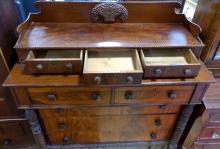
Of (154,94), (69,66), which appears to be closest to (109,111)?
(154,94)

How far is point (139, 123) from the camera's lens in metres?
1.23

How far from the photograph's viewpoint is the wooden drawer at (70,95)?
0.90 metres

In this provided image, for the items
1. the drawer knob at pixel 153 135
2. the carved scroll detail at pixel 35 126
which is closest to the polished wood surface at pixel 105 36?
the carved scroll detail at pixel 35 126

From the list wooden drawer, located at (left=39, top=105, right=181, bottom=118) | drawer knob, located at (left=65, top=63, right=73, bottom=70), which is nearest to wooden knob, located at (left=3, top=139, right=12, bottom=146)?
wooden drawer, located at (left=39, top=105, right=181, bottom=118)

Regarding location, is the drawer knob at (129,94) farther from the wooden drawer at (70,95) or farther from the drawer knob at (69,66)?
the drawer knob at (69,66)

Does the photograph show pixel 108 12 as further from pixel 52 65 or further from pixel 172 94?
pixel 172 94

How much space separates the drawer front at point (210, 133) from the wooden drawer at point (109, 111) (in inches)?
8.6

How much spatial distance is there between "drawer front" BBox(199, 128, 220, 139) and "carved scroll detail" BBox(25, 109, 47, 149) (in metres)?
1.00

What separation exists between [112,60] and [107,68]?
8 cm

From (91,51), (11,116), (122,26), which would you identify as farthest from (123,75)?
(11,116)

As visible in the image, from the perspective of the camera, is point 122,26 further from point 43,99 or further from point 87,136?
point 87,136

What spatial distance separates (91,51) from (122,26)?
263 millimetres

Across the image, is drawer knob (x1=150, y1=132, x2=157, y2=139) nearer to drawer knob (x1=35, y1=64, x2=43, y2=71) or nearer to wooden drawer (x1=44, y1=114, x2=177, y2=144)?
wooden drawer (x1=44, y1=114, x2=177, y2=144)

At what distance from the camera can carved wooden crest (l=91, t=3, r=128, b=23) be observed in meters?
1.03
